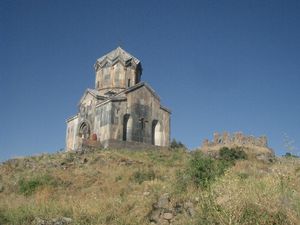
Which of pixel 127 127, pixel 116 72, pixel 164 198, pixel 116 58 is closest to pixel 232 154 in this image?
pixel 127 127

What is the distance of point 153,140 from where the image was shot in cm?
2700

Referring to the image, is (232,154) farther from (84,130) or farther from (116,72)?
(116,72)

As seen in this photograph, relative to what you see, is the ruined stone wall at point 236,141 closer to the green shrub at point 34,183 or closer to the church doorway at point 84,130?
the church doorway at point 84,130

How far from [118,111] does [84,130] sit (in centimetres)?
362

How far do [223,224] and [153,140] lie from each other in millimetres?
21519

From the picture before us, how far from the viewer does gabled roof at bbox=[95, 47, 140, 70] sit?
29125 millimetres

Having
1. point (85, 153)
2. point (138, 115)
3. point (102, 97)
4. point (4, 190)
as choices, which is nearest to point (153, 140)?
point (138, 115)

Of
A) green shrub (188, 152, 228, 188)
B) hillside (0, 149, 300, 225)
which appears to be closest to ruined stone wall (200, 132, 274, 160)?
hillside (0, 149, 300, 225)

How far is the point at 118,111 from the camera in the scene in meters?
25.5

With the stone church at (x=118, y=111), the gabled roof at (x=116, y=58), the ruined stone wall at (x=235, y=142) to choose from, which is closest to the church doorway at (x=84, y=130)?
the stone church at (x=118, y=111)

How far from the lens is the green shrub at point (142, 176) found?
14.8 metres

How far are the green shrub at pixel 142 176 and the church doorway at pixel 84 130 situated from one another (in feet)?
37.4

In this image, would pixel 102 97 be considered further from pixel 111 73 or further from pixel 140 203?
pixel 140 203

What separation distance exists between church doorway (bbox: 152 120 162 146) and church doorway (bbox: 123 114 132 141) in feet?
7.15
